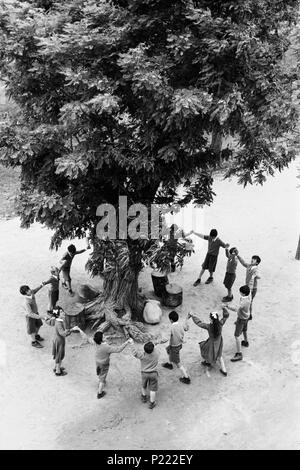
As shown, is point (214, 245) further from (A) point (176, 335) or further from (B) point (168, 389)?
(B) point (168, 389)

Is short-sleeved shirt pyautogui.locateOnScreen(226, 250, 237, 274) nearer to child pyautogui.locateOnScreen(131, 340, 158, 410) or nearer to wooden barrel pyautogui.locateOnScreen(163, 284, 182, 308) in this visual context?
wooden barrel pyautogui.locateOnScreen(163, 284, 182, 308)

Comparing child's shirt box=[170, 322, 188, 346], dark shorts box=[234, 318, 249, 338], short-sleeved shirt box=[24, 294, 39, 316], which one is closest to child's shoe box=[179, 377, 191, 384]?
child's shirt box=[170, 322, 188, 346]

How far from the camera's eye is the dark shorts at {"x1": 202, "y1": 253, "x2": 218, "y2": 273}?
12211 mm

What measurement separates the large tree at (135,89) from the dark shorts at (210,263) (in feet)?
12.2

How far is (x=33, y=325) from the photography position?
9.95 m

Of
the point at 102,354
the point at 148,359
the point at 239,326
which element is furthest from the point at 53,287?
the point at 239,326

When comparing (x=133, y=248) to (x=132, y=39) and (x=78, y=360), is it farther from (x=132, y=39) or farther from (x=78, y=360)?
(x=132, y=39)

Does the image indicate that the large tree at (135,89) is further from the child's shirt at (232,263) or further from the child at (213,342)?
the child's shirt at (232,263)

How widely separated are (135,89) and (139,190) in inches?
97.5

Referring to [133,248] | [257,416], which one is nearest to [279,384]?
[257,416]

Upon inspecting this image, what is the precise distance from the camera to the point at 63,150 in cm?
827

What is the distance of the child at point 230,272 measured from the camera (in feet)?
37.7

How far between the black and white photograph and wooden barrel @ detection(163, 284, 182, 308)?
8 cm

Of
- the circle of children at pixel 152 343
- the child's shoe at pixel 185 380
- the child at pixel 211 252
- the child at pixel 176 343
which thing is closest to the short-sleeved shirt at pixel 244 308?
the circle of children at pixel 152 343
